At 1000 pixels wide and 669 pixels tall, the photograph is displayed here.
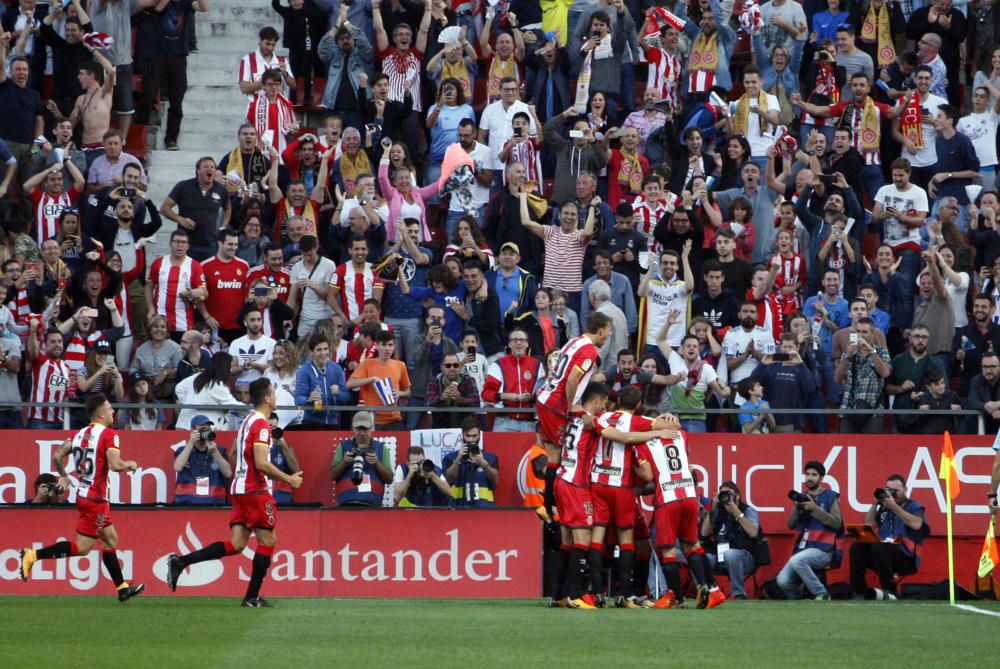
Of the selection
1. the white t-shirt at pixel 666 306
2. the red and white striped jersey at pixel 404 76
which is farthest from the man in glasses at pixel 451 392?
the red and white striped jersey at pixel 404 76

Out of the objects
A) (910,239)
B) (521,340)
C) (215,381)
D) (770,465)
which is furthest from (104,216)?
(910,239)

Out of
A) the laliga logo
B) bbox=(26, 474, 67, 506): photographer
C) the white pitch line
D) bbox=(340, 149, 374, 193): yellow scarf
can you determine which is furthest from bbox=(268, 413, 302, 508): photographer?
the white pitch line

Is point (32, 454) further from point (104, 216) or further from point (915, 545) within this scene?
point (915, 545)

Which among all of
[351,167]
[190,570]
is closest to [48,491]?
[190,570]

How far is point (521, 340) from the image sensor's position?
63.4 feet

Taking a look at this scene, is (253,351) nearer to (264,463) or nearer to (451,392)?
(451,392)

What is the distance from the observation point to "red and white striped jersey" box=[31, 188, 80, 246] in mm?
21688

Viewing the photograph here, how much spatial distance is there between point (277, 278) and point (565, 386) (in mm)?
6564

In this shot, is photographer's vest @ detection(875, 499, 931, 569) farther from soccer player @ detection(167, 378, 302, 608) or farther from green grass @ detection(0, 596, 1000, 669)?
soccer player @ detection(167, 378, 302, 608)

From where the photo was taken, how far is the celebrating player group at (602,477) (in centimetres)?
1519

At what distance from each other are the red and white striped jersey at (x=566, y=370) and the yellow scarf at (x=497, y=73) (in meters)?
8.66

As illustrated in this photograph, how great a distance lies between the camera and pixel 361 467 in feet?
62.6

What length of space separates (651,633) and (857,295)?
9.46 metres

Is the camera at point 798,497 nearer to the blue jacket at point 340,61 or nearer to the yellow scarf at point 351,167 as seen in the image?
the yellow scarf at point 351,167
